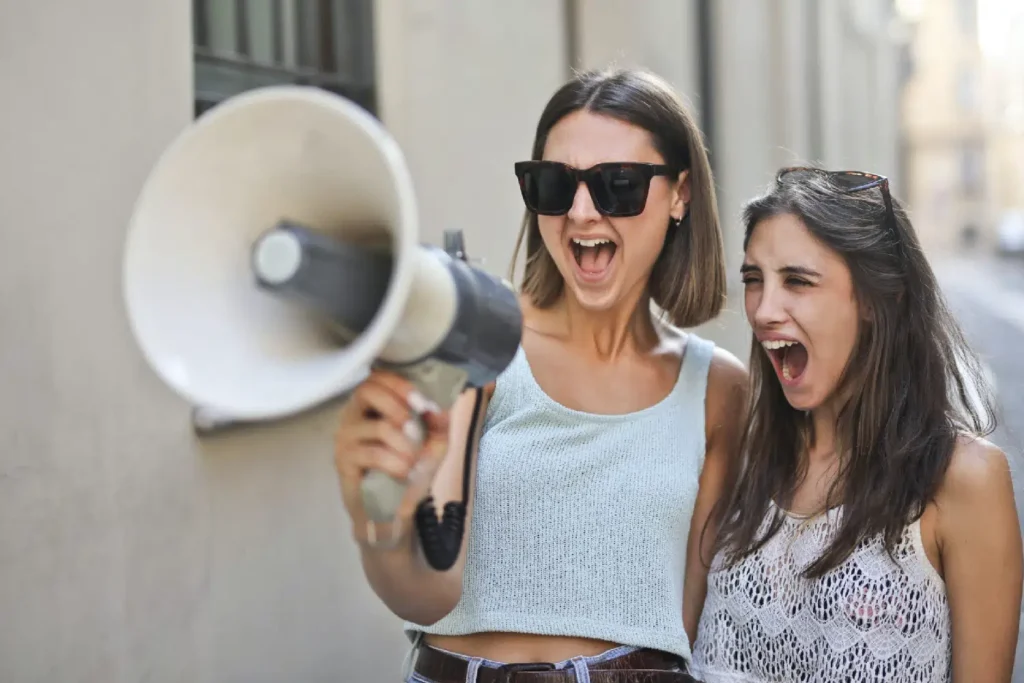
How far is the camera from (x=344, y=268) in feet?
4.71

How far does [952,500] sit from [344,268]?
1.37 m

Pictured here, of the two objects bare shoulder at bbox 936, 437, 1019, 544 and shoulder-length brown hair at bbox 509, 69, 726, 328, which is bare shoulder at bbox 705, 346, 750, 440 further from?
bare shoulder at bbox 936, 437, 1019, 544

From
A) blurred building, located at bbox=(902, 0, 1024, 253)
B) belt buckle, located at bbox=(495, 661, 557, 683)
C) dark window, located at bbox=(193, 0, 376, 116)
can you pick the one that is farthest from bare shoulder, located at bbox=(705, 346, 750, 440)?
blurred building, located at bbox=(902, 0, 1024, 253)

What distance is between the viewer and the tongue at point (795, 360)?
2.55 meters

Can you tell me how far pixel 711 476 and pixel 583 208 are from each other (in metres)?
0.65

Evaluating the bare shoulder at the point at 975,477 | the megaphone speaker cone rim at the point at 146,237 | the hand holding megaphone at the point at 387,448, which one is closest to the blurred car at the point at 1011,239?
the bare shoulder at the point at 975,477

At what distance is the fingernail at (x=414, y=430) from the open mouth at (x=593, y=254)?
102 centimetres

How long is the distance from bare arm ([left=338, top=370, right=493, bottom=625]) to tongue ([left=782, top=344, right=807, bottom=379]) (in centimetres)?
70

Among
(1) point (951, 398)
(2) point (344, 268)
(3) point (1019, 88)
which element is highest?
(3) point (1019, 88)

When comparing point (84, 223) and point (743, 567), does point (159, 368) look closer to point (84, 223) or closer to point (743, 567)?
point (743, 567)

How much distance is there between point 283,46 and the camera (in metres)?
4.27

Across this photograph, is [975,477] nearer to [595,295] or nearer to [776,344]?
[776,344]

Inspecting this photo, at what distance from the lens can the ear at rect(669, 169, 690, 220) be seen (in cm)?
261

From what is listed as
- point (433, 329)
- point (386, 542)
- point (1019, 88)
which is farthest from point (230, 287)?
point (1019, 88)
